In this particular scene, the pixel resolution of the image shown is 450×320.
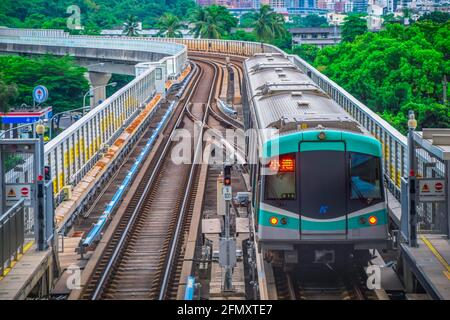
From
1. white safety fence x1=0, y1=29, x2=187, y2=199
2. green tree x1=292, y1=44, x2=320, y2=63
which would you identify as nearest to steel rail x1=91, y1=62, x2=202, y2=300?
white safety fence x1=0, y1=29, x2=187, y2=199

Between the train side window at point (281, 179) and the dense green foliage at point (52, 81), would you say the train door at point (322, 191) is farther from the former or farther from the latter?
the dense green foliage at point (52, 81)

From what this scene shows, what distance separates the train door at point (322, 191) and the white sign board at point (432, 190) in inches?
58.9

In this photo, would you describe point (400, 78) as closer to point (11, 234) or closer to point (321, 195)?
point (321, 195)

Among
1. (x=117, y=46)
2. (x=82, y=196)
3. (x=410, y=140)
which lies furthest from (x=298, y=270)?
(x=117, y=46)

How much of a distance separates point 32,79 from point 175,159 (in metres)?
36.2

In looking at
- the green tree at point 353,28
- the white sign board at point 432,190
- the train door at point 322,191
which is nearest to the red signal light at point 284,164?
the train door at point 322,191

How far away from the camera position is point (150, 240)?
18.5 metres

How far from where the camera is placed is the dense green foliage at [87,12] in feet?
372

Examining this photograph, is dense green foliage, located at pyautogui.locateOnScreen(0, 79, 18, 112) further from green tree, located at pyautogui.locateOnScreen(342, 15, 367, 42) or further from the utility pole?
the utility pole

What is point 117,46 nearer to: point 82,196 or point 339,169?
point 82,196

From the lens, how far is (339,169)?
14.1 m

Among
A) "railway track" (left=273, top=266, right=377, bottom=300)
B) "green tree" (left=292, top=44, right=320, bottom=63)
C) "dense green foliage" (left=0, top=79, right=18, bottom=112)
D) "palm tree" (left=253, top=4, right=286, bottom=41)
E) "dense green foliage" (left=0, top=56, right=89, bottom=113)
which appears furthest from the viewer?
"palm tree" (left=253, top=4, right=286, bottom=41)

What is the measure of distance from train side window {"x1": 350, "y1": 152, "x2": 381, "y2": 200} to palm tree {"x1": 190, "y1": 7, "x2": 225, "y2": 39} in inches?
3471

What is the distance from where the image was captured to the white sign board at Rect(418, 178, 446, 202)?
1480cm
